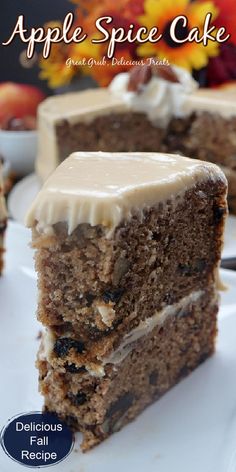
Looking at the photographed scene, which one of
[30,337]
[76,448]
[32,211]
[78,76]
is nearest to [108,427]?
[76,448]

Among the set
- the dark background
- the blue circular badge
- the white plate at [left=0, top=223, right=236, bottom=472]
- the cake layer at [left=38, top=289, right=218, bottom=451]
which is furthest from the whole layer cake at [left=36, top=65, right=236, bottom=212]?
the blue circular badge

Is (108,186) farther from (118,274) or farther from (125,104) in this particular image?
(125,104)

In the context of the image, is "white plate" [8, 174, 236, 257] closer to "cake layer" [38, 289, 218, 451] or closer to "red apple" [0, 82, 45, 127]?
"red apple" [0, 82, 45, 127]

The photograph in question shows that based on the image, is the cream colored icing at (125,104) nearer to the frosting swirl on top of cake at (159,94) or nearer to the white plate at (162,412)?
the frosting swirl on top of cake at (159,94)

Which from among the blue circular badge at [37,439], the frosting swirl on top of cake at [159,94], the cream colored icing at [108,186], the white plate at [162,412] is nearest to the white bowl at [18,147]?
the frosting swirl on top of cake at [159,94]

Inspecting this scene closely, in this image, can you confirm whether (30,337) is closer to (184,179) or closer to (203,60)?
(184,179)

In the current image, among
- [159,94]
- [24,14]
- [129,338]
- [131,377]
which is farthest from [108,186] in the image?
[159,94]
